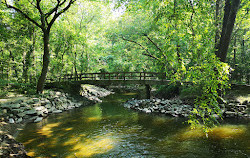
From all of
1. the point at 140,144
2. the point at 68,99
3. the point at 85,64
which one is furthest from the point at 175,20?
the point at 85,64

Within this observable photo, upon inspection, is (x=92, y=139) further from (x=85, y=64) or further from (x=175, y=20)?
(x=85, y=64)

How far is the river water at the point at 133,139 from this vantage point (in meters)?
5.80

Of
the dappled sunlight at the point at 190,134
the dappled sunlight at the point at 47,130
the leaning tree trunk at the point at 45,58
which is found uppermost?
the leaning tree trunk at the point at 45,58

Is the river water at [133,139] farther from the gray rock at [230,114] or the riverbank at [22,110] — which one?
the gray rock at [230,114]

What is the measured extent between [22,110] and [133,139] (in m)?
7.62

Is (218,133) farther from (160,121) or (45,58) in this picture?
(45,58)

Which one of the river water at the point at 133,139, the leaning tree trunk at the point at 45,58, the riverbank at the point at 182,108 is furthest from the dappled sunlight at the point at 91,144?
the leaning tree trunk at the point at 45,58

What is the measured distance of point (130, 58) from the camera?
62.2 ft

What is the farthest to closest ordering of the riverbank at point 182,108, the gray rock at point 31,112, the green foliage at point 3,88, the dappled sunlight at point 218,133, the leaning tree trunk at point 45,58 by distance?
the leaning tree trunk at point 45,58, the green foliage at point 3,88, the gray rock at point 31,112, the riverbank at point 182,108, the dappled sunlight at point 218,133

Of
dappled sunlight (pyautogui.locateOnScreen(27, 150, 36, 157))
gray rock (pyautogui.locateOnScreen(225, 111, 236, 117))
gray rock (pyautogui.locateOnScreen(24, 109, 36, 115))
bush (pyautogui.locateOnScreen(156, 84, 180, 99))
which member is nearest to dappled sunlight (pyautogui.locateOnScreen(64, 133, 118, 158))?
dappled sunlight (pyautogui.locateOnScreen(27, 150, 36, 157))

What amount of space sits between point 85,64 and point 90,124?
1371 cm

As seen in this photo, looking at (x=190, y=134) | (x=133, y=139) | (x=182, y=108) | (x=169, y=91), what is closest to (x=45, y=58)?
(x=133, y=139)

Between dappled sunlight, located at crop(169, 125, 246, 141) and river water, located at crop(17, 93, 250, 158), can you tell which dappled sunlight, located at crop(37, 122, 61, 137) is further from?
dappled sunlight, located at crop(169, 125, 246, 141)

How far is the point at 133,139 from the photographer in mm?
7133
